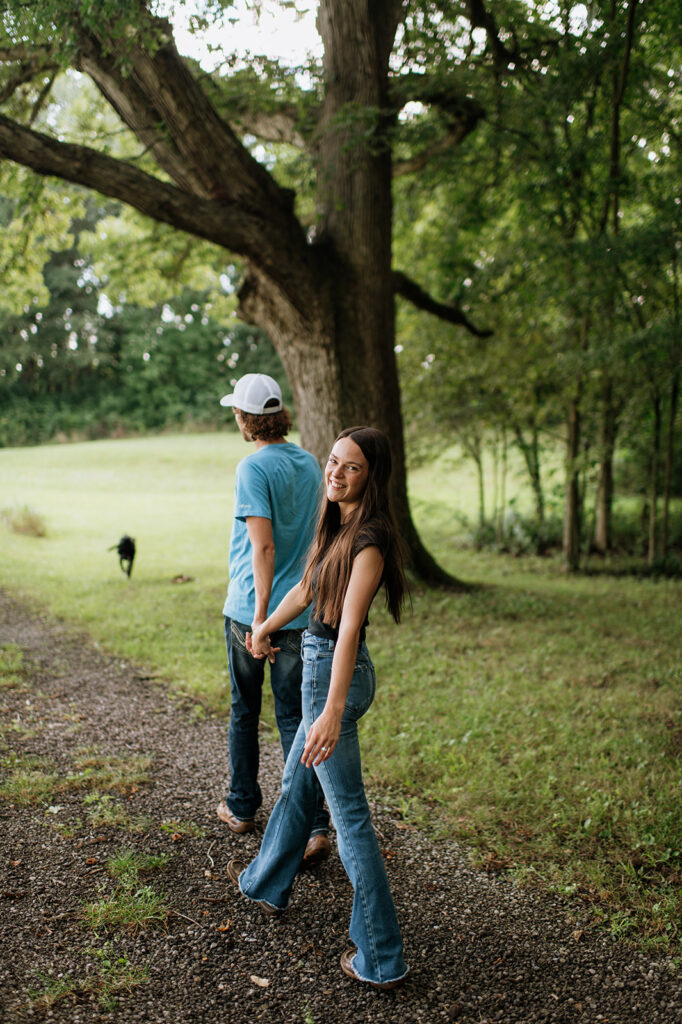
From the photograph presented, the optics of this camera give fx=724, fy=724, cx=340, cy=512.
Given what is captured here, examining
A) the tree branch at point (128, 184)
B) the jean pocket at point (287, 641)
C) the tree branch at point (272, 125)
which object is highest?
the tree branch at point (272, 125)

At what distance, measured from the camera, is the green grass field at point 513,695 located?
3535 millimetres

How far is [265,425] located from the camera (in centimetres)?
339

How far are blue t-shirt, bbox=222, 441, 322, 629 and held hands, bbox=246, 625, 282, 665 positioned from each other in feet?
0.42

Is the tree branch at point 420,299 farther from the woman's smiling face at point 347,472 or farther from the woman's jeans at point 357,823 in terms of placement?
the woman's jeans at point 357,823

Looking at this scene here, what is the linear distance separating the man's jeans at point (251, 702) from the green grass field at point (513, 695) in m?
0.90

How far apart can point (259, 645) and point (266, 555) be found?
0.40 metres

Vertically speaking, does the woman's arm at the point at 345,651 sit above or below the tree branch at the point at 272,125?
below

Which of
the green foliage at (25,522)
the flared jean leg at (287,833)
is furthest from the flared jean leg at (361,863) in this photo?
the green foliage at (25,522)

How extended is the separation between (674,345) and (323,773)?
8.01 meters

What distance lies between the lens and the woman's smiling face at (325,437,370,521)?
101 inches

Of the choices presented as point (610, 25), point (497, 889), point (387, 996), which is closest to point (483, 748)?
point (497, 889)

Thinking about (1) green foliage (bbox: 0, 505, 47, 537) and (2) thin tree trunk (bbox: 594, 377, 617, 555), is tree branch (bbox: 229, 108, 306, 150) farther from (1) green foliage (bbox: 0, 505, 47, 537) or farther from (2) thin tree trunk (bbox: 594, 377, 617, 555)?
(1) green foliage (bbox: 0, 505, 47, 537)

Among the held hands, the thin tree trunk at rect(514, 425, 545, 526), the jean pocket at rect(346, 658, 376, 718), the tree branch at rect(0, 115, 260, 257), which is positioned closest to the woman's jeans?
the jean pocket at rect(346, 658, 376, 718)

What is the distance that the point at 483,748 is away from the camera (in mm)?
4633
